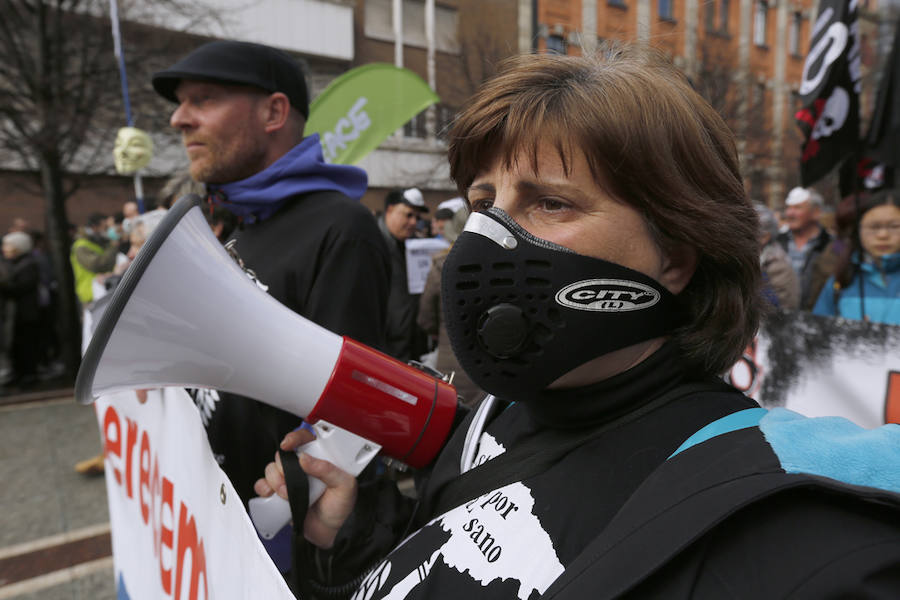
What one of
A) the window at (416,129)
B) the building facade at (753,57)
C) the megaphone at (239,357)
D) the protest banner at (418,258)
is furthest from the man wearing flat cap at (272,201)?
the window at (416,129)

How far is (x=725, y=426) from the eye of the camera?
0.79 metres

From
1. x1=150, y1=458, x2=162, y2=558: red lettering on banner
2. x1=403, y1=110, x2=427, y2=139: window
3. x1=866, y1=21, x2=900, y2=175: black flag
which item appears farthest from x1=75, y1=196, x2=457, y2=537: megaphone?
x1=403, y1=110, x2=427, y2=139: window

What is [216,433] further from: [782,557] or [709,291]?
[782,557]

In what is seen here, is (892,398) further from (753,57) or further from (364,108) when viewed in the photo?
(753,57)

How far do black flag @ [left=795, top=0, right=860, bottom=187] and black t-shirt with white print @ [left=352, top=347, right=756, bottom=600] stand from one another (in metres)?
3.36

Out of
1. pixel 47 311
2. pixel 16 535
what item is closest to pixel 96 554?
pixel 16 535

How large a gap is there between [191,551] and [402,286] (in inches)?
140

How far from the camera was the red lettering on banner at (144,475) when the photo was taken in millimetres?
1874

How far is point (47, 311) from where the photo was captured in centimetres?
855

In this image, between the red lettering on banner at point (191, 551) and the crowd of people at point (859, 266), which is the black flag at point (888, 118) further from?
the red lettering on banner at point (191, 551)

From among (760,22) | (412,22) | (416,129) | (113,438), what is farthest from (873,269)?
(760,22)

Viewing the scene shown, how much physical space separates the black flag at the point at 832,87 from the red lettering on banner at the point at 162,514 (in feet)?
12.2

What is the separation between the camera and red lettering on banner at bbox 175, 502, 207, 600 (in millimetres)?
1388

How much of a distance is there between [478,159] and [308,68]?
1746 centimetres
